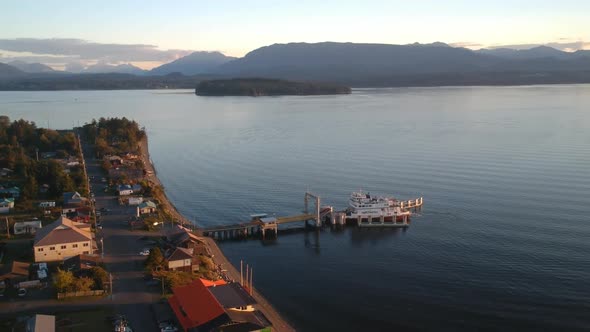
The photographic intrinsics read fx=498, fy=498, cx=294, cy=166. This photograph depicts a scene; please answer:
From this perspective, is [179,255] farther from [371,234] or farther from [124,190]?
[124,190]

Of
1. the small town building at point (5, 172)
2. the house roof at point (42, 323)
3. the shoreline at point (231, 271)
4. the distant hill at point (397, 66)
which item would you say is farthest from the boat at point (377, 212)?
the distant hill at point (397, 66)

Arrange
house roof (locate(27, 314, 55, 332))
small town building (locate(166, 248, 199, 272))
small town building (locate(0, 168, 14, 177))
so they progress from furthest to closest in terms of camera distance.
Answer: small town building (locate(0, 168, 14, 177)) < small town building (locate(166, 248, 199, 272)) < house roof (locate(27, 314, 55, 332))

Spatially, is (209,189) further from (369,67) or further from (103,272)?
(369,67)

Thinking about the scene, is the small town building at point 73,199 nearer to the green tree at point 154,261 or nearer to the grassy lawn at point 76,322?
the green tree at point 154,261

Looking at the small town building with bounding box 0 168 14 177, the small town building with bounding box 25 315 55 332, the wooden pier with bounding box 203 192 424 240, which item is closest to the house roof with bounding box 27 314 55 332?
the small town building with bounding box 25 315 55 332

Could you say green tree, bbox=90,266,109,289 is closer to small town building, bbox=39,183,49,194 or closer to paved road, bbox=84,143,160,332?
paved road, bbox=84,143,160,332

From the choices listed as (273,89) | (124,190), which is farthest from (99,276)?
(273,89)

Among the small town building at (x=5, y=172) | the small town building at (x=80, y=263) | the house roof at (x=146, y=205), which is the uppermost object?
the small town building at (x=5, y=172)
